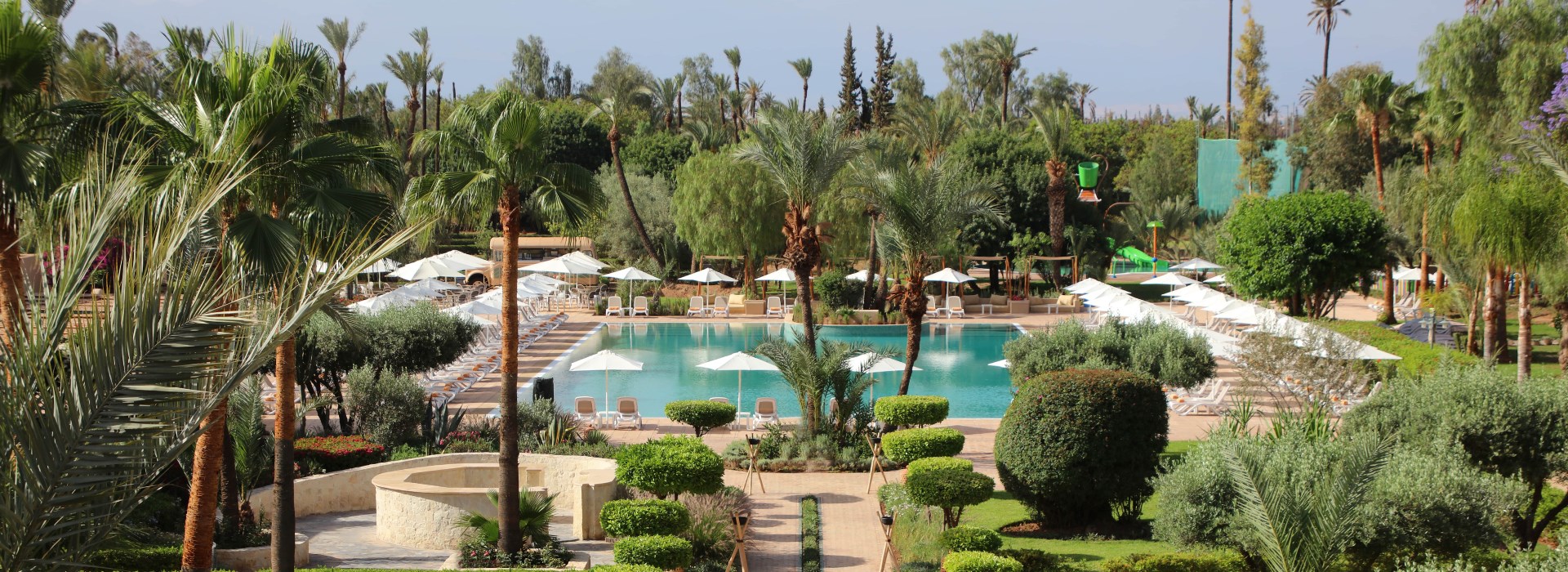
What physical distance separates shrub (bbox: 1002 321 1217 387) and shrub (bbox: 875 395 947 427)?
2.16m

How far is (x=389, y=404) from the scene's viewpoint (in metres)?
17.0

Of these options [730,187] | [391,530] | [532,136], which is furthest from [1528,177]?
[730,187]

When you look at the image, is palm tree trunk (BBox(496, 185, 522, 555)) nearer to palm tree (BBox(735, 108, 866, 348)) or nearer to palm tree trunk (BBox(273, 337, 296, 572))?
palm tree trunk (BBox(273, 337, 296, 572))

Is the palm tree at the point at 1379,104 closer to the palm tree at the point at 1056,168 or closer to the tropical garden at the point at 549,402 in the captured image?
the palm tree at the point at 1056,168

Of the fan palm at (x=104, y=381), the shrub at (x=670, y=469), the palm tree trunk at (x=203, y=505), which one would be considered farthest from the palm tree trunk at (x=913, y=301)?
the fan palm at (x=104, y=381)

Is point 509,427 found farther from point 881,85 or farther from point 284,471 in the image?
point 881,85

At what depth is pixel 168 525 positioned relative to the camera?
12617 mm

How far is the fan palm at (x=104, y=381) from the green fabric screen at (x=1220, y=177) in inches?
2318

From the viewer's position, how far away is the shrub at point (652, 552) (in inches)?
439

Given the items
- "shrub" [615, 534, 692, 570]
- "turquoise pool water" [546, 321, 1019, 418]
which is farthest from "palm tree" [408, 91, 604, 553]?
"turquoise pool water" [546, 321, 1019, 418]

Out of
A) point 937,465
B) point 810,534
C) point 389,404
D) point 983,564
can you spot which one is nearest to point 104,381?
point 983,564

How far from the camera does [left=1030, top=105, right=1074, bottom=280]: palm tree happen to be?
132 feet

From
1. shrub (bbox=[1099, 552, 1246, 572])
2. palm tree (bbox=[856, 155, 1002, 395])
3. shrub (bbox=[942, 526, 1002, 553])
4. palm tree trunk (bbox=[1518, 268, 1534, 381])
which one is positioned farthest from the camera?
palm tree (bbox=[856, 155, 1002, 395])

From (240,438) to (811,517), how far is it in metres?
6.62
